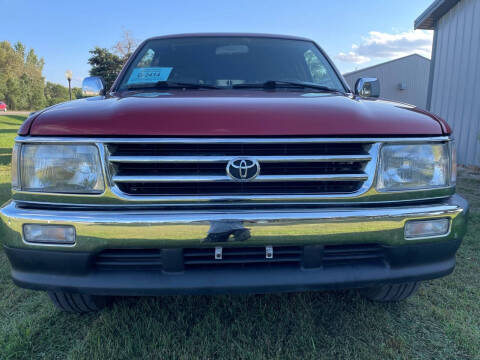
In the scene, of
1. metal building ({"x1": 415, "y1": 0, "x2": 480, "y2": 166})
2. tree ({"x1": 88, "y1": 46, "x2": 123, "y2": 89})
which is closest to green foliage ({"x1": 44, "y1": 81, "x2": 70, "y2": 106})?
tree ({"x1": 88, "y1": 46, "x2": 123, "y2": 89})

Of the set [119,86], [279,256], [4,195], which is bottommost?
[4,195]

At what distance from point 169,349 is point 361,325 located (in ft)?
3.58

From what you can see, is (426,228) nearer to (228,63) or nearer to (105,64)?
(228,63)

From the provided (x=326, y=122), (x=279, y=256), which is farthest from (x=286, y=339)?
(x=326, y=122)

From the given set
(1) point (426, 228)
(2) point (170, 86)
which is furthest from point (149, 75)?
(1) point (426, 228)

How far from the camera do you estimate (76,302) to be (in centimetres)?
197

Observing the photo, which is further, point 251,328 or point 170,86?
point 170,86

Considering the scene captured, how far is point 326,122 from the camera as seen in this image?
4.97 feet

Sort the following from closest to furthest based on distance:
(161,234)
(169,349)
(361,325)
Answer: (161,234)
(169,349)
(361,325)

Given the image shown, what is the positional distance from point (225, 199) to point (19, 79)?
6718cm

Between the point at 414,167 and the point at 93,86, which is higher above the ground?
the point at 93,86

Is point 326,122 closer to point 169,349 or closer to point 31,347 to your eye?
point 169,349

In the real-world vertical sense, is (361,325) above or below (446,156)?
below

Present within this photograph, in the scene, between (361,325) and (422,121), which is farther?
(361,325)
